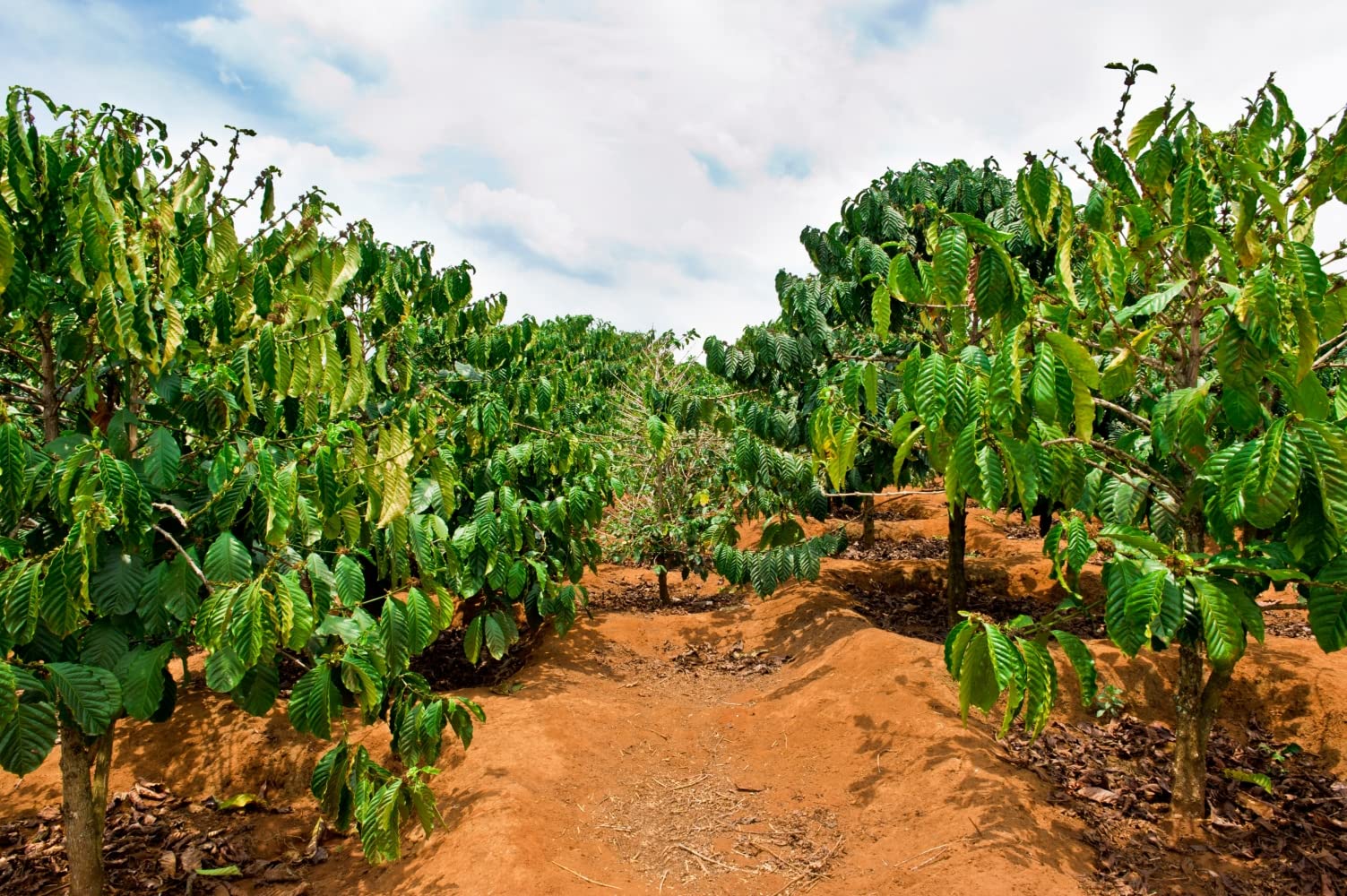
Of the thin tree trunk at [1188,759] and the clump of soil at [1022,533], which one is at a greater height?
the clump of soil at [1022,533]

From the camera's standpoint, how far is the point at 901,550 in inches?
389

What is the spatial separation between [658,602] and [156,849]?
16.8 feet

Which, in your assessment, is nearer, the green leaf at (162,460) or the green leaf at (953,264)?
the green leaf at (953,264)

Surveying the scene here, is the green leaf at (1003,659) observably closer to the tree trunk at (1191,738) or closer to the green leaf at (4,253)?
the tree trunk at (1191,738)

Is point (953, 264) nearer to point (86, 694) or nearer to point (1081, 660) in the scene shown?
point (1081, 660)

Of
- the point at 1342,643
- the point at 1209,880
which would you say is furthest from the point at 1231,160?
the point at 1209,880

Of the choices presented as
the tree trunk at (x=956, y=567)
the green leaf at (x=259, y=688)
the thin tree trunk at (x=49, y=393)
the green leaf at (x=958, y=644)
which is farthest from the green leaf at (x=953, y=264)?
the tree trunk at (x=956, y=567)

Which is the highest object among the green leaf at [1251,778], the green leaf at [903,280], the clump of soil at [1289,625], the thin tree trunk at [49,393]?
the green leaf at [903,280]

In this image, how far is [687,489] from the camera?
8.70 m

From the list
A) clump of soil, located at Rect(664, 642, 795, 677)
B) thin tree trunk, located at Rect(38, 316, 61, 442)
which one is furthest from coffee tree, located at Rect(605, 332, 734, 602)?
thin tree trunk, located at Rect(38, 316, 61, 442)

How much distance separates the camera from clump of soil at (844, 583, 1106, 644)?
6.12 metres

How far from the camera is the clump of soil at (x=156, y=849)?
129 inches

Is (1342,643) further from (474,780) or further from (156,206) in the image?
(156,206)

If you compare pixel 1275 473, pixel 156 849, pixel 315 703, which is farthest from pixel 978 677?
pixel 156 849
